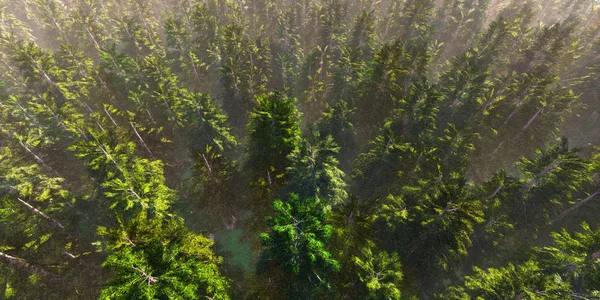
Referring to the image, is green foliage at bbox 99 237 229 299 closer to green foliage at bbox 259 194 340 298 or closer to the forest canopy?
the forest canopy

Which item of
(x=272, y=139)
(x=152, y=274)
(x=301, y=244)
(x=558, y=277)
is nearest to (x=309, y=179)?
(x=272, y=139)

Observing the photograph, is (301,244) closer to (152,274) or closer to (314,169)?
(314,169)

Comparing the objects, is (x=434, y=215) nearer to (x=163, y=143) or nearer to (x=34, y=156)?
(x=163, y=143)

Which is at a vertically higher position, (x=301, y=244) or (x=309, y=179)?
(x=301, y=244)

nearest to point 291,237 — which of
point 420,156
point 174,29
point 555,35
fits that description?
point 420,156

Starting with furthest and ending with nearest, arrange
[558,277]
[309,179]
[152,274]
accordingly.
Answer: [309,179] < [558,277] < [152,274]

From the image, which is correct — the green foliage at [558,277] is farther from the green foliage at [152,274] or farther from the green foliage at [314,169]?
the green foliage at [152,274]

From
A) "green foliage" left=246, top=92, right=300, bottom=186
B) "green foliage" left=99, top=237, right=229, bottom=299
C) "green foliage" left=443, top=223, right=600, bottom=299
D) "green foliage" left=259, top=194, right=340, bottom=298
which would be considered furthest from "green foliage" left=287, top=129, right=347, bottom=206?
"green foliage" left=443, top=223, right=600, bottom=299

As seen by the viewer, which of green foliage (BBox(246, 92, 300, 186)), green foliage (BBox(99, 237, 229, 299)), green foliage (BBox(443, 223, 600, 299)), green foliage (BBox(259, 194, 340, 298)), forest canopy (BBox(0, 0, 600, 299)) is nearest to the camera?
green foliage (BBox(99, 237, 229, 299))
